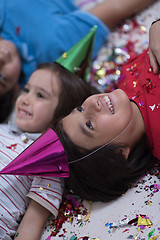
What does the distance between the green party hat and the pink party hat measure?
492 mm

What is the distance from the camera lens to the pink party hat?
Result: 3.26 ft

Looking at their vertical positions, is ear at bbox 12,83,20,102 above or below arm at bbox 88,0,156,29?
below

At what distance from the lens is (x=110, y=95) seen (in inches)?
42.0

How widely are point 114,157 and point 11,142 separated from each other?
0.45 m

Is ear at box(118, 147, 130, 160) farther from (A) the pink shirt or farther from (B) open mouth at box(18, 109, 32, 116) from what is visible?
(B) open mouth at box(18, 109, 32, 116)

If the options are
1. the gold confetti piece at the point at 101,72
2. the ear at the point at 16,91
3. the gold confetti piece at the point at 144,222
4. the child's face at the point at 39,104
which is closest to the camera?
the gold confetti piece at the point at 144,222

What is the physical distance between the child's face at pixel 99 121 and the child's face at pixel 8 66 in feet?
2.42

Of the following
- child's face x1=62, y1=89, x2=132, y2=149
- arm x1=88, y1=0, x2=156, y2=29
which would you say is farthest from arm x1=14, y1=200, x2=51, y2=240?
arm x1=88, y1=0, x2=156, y2=29

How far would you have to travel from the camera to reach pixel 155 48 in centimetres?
110

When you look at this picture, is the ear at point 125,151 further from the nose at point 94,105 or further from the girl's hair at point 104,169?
the nose at point 94,105

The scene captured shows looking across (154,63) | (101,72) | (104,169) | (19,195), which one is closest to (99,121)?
(104,169)

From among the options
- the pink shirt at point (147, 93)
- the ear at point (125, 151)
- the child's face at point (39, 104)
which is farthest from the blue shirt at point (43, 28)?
the ear at point (125, 151)

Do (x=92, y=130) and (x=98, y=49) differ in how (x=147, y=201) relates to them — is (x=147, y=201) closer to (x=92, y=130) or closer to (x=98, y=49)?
(x=92, y=130)

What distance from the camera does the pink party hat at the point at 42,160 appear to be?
99 centimetres
